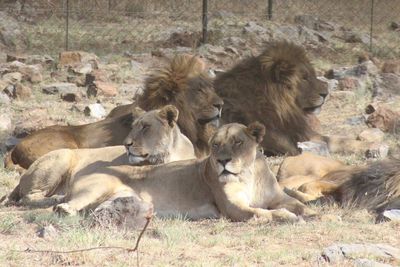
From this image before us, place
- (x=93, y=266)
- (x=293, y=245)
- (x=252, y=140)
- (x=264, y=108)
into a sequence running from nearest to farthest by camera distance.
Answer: (x=93, y=266) → (x=293, y=245) → (x=252, y=140) → (x=264, y=108)

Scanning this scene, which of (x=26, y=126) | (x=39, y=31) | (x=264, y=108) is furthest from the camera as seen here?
(x=39, y=31)

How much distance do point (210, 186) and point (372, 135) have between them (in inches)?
174

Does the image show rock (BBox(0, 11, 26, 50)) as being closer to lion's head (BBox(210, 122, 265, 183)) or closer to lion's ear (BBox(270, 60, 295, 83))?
lion's ear (BBox(270, 60, 295, 83))

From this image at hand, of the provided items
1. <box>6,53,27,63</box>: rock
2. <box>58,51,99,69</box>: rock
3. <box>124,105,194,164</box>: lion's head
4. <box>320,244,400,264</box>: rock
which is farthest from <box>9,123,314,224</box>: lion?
<box>6,53,27,63</box>: rock

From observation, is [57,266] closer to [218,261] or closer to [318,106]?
[218,261]

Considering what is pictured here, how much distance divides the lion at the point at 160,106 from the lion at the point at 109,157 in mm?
1176

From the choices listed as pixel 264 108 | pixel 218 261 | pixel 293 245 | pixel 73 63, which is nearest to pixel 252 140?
pixel 293 245

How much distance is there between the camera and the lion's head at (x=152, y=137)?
23.4ft

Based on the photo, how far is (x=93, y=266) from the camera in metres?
4.68

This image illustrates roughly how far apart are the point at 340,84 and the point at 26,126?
17.3ft

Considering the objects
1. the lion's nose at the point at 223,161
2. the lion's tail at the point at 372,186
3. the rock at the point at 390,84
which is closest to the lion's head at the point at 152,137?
the lion's nose at the point at 223,161

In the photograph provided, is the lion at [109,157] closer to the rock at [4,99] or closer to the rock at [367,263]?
the rock at [367,263]

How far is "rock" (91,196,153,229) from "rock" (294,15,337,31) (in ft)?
45.8

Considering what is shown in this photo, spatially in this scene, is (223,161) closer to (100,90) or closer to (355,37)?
(100,90)
